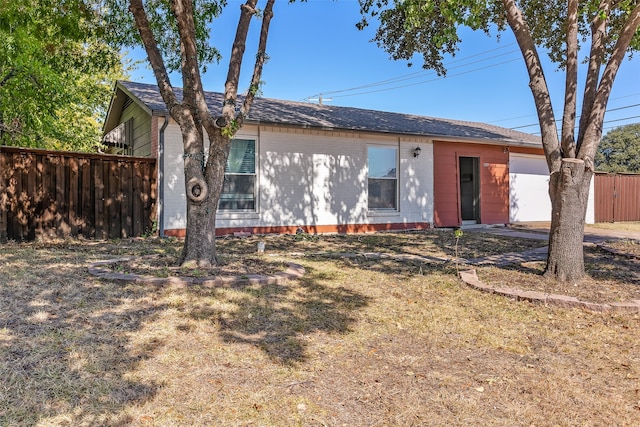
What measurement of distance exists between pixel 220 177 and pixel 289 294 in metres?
1.85

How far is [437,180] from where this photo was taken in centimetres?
1237

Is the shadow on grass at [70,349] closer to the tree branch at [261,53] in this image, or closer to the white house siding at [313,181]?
the tree branch at [261,53]

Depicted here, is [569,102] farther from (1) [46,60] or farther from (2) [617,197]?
(2) [617,197]

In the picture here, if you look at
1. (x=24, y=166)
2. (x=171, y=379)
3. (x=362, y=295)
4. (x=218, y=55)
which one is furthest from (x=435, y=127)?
(x=171, y=379)

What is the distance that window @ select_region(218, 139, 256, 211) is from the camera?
9.65 metres

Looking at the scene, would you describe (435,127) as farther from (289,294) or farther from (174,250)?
(289,294)

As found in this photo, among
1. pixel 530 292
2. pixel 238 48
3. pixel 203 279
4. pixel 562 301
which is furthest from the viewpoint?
pixel 238 48

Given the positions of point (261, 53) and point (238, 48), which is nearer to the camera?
point (238, 48)

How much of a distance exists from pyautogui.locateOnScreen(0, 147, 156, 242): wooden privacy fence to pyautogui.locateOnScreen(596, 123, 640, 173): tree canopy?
141 ft

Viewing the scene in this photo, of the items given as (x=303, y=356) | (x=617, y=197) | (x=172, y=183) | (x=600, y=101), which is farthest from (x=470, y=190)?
(x=303, y=356)

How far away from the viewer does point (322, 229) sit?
10.8 meters

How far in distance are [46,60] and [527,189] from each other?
14.7 meters

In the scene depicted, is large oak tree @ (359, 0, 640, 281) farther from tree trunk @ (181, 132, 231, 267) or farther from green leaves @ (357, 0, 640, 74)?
tree trunk @ (181, 132, 231, 267)

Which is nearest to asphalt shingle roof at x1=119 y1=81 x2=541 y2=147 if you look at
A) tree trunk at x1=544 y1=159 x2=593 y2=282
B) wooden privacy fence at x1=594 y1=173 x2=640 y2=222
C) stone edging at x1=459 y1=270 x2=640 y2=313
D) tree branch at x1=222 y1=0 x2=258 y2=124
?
Result: wooden privacy fence at x1=594 y1=173 x2=640 y2=222
